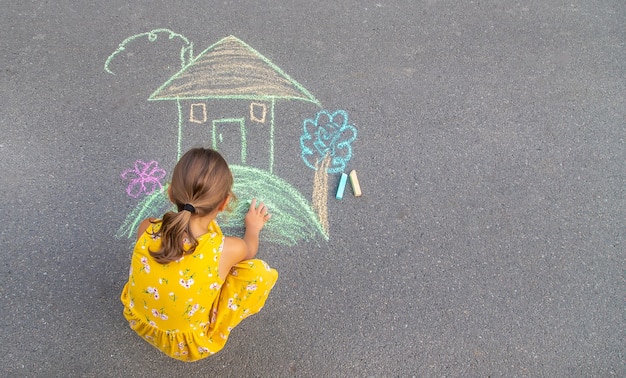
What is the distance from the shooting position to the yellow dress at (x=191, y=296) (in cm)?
194

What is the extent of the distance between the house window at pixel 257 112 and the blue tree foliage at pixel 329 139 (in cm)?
30

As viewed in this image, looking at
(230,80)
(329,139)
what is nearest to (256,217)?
(329,139)

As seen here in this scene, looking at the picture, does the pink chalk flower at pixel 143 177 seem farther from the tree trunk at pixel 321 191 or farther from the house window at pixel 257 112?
the tree trunk at pixel 321 191

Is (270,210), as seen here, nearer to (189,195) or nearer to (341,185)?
(341,185)

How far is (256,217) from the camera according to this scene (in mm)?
2744

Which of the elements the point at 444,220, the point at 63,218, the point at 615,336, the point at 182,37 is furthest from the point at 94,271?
the point at 615,336

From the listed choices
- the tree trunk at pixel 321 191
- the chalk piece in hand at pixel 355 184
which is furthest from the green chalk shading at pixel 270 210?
the chalk piece in hand at pixel 355 184

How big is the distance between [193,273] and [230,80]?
1738mm

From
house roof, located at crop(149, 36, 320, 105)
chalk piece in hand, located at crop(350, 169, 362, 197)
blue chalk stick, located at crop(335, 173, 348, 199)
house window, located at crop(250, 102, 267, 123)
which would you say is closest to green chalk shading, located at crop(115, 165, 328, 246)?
blue chalk stick, located at crop(335, 173, 348, 199)

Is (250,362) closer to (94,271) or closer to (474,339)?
(94,271)

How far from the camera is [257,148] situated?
3.03 m

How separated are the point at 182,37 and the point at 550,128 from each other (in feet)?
9.39

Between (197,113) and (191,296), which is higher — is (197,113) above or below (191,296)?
above

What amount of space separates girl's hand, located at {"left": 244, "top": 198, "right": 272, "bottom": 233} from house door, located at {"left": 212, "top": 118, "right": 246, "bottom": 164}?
37 centimetres
